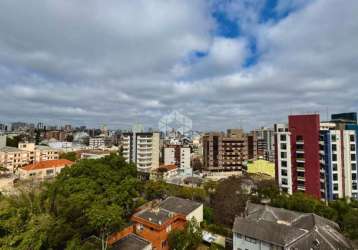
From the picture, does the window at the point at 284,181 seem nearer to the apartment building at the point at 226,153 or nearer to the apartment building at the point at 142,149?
the apartment building at the point at 226,153

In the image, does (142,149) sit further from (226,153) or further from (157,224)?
(157,224)

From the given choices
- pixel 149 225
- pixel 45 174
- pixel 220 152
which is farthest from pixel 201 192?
pixel 45 174

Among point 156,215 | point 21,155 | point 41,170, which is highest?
point 21,155

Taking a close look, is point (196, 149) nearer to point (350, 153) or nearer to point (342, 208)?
point (350, 153)

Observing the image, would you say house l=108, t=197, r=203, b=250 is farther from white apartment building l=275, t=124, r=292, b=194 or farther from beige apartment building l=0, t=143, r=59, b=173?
beige apartment building l=0, t=143, r=59, b=173

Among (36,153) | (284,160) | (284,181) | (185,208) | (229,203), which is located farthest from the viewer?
(36,153)

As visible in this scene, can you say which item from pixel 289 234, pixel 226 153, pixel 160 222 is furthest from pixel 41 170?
pixel 289 234

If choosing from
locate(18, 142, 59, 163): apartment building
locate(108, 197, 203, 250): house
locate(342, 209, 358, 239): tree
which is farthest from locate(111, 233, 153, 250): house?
locate(18, 142, 59, 163): apartment building
